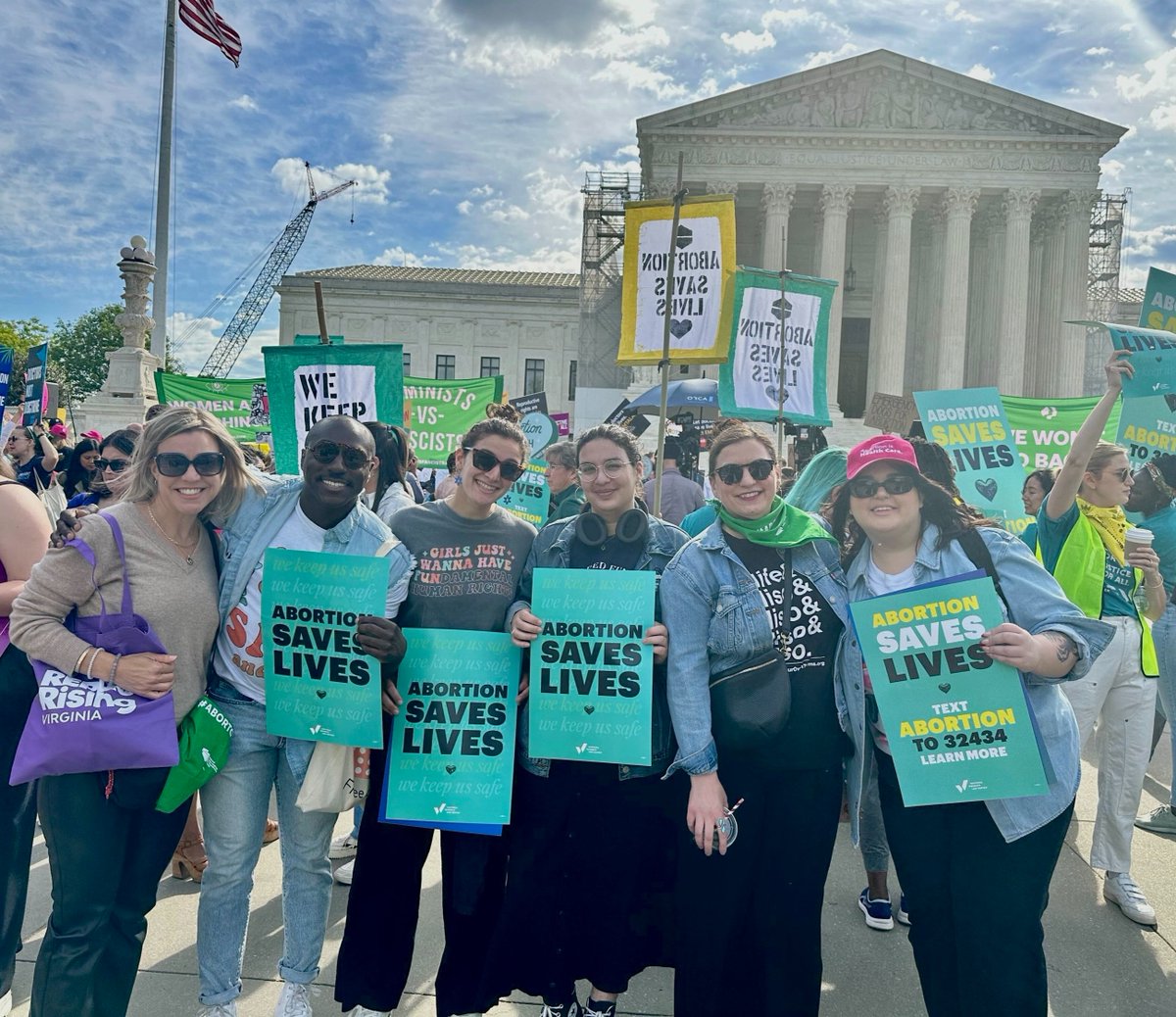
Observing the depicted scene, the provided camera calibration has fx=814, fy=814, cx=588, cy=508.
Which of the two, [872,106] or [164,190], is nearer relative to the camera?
[164,190]

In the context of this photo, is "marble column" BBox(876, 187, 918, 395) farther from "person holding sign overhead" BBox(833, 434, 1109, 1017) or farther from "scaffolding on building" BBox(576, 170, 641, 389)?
"person holding sign overhead" BBox(833, 434, 1109, 1017)

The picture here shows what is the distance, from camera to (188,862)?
3943 mm

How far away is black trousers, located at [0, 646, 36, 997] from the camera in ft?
9.14

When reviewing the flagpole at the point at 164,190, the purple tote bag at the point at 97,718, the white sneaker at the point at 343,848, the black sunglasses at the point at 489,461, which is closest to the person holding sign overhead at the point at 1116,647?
the black sunglasses at the point at 489,461

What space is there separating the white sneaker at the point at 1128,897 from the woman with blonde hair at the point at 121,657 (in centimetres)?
405

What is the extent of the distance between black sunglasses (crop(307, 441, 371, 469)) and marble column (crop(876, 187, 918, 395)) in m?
34.0

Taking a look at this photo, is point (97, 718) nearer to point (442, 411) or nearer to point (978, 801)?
point (978, 801)

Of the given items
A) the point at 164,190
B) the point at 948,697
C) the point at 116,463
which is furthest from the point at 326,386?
the point at 164,190

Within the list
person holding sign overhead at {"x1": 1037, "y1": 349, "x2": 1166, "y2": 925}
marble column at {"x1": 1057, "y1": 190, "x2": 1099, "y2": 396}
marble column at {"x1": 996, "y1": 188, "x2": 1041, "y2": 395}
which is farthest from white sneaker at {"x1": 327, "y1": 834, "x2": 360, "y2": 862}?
marble column at {"x1": 1057, "y1": 190, "x2": 1099, "y2": 396}

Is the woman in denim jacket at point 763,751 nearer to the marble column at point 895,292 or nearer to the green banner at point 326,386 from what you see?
the green banner at point 326,386

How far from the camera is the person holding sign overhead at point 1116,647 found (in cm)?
371

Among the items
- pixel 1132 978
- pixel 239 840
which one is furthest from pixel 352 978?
pixel 1132 978

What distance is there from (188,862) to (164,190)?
61.7 ft

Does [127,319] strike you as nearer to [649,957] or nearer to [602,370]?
→ [649,957]
